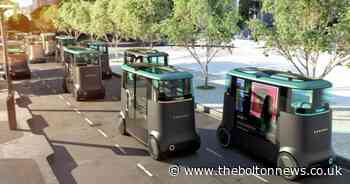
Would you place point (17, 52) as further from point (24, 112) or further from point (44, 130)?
point (44, 130)

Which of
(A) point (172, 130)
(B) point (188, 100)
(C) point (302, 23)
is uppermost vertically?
(C) point (302, 23)

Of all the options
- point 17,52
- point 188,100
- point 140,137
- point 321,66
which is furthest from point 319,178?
point 17,52

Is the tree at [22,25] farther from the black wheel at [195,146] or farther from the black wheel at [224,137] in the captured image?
the black wheel at [195,146]

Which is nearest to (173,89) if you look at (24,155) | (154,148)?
(154,148)

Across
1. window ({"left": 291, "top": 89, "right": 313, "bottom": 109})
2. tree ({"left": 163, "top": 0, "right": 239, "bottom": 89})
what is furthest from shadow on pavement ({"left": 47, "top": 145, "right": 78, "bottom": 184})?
tree ({"left": 163, "top": 0, "right": 239, "bottom": 89})

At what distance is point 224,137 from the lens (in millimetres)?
10039

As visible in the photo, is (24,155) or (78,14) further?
(78,14)

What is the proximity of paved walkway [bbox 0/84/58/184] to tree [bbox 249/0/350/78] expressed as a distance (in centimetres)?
838

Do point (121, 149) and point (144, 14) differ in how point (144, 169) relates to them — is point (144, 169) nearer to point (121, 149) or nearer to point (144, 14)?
point (121, 149)

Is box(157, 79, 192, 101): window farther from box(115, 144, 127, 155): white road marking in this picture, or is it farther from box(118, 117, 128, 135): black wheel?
box(118, 117, 128, 135): black wheel

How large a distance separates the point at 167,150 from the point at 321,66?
17353 millimetres

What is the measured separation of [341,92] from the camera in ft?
51.8

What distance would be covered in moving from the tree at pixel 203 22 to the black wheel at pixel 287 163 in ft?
29.3

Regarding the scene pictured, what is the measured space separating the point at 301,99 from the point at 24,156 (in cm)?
727
